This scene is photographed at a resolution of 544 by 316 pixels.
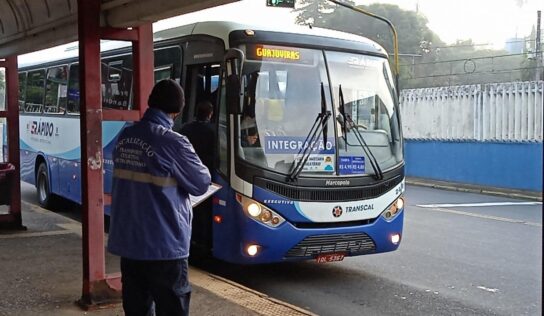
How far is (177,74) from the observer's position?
25.0ft

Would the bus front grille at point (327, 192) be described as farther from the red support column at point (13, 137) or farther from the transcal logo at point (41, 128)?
the transcal logo at point (41, 128)

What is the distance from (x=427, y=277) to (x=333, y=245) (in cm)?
150

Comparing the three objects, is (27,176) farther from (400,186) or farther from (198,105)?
(400,186)

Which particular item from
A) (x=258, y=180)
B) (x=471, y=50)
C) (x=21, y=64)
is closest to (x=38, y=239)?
(x=258, y=180)

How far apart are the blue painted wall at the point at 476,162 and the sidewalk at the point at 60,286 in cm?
1199

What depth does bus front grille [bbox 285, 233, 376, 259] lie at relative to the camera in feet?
21.2

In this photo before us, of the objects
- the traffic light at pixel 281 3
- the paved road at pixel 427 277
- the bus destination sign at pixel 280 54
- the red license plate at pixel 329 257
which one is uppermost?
the traffic light at pixel 281 3

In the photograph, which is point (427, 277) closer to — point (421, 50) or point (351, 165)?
point (351, 165)

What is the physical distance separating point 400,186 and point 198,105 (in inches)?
99.6

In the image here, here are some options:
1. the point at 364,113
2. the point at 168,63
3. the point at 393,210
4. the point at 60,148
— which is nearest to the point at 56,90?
the point at 60,148

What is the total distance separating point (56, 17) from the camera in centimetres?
635

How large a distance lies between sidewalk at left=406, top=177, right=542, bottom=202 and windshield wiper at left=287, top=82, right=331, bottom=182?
10.3m

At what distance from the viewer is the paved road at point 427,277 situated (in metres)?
6.28

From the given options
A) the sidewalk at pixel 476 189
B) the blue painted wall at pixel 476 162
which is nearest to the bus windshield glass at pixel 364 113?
the sidewalk at pixel 476 189
